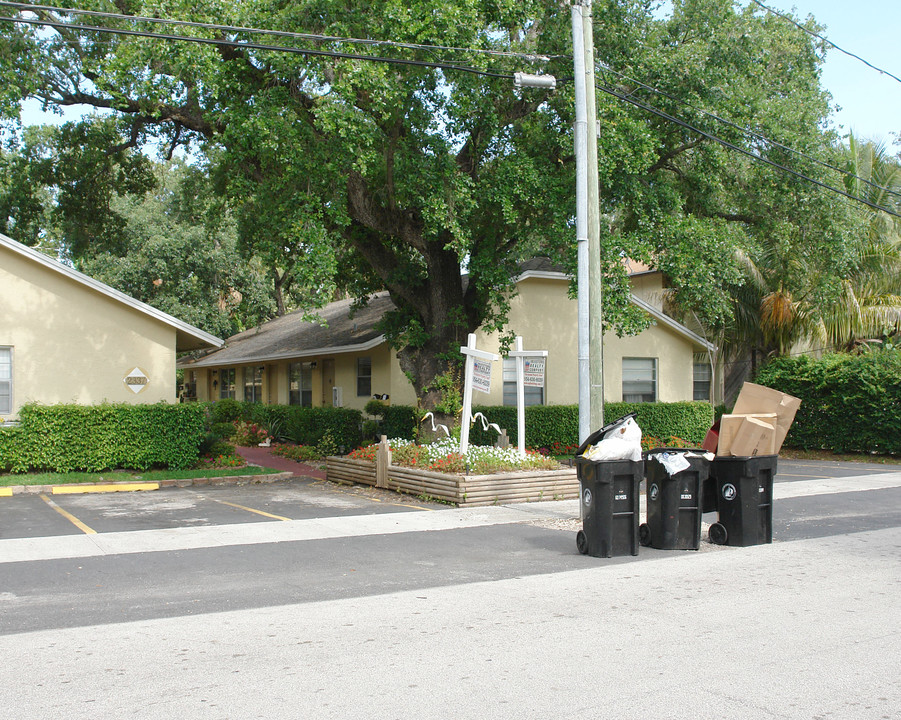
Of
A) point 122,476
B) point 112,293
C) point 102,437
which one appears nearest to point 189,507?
point 122,476

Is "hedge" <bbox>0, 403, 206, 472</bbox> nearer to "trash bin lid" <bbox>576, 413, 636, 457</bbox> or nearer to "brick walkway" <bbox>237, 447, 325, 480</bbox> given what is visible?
"brick walkway" <bbox>237, 447, 325, 480</bbox>

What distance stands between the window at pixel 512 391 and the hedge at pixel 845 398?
781 cm

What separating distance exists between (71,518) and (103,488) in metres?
3.61

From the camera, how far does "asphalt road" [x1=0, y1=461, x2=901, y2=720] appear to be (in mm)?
4996

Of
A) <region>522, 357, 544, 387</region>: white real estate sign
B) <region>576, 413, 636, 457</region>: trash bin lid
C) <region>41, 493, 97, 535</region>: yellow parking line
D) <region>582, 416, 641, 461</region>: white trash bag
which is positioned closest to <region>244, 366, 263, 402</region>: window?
<region>41, 493, 97, 535</region>: yellow parking line

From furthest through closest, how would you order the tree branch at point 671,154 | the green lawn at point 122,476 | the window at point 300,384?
the window at point 300,384, the tree branch at point 671,154, the green lawn at point 122,476

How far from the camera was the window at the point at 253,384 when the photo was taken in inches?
1225

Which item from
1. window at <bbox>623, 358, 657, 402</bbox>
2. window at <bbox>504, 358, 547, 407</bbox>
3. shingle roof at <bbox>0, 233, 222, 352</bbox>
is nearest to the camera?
shingle roof at <bbox>0, 233, 222, 352</bbox>

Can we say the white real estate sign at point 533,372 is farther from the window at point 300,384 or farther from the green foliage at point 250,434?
the green foliage at point 250,434

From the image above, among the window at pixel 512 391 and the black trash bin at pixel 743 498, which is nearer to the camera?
the black trash bin at pixel 743 498

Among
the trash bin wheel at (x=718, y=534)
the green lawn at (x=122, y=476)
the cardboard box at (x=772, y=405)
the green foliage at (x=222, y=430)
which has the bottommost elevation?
the trash bin wheel at (x=718, y=534)

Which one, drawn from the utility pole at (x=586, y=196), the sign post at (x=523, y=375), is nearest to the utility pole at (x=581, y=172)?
the utility pole at (x=586, y=196)

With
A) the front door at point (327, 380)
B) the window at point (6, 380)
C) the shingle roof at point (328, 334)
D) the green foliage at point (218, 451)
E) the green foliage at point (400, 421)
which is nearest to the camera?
the window at point (6, 380)

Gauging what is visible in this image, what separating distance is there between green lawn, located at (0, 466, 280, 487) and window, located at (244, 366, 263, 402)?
1255cm
